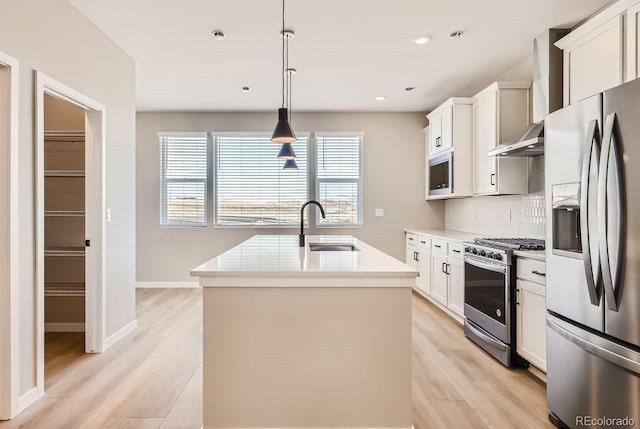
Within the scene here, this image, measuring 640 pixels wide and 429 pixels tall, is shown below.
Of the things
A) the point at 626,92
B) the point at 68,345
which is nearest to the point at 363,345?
the point at 626,92

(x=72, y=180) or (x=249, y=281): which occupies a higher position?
(x=72, y=180)

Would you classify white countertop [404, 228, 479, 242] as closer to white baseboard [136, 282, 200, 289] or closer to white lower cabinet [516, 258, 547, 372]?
white lower cabinet [516, 258, 547, 372]

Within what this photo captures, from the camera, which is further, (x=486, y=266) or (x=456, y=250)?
(x=456, y=250)

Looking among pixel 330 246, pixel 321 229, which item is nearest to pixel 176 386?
pixel 330 246

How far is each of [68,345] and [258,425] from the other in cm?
254

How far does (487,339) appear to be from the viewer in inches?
125

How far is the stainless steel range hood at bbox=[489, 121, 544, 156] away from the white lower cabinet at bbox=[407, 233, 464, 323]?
104cm

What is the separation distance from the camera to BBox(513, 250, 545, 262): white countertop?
8.48 ft

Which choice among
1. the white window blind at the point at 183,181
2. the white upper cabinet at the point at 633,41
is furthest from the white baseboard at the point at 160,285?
the white upper cabinet at the point at 633,41

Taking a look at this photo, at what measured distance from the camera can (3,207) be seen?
7.18ft

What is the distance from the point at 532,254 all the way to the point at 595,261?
899 millimetres

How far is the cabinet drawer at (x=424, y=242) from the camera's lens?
477cm

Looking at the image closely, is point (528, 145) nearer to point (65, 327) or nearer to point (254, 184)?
point (254, 184)

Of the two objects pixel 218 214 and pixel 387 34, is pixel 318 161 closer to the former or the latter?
pixel 218 214
